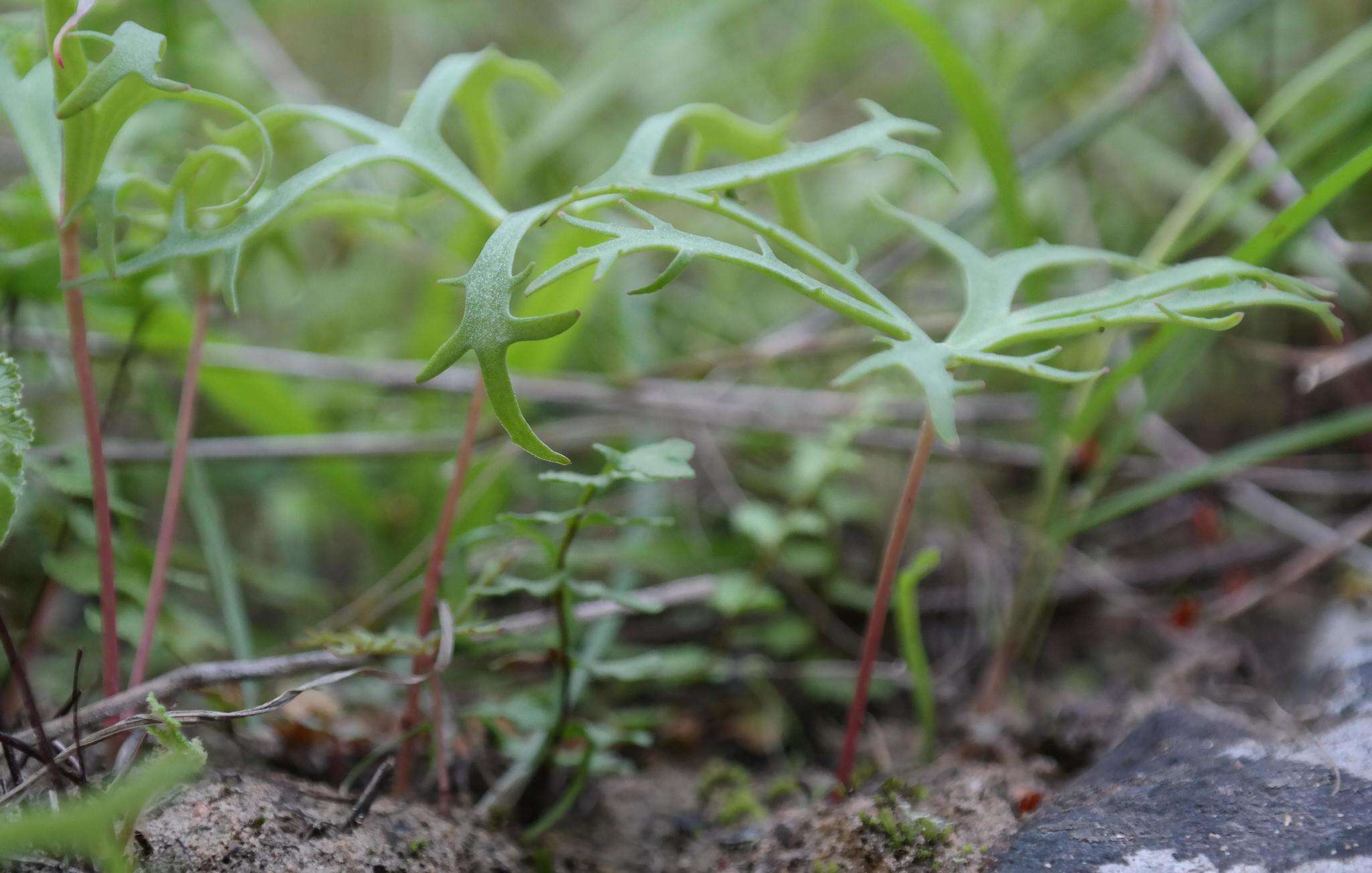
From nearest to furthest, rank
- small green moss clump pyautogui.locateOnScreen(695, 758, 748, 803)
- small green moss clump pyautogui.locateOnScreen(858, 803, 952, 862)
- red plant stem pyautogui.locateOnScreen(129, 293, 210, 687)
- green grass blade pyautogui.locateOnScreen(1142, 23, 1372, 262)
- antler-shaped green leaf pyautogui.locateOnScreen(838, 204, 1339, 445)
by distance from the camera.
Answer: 1. antler-shaped green leaf pyautogui.locateOnScreen(838, 204, 1339, 445)
2. small green moss clump pyautogui.locateOnScreen(858, 803, 952, 862)
3. red plant stem pyautogui.locateOnScreen(129, 293, 210, 687)
4. small green moss clump pyautogui.locateOnScreen(695, 758, 748, 803)
5. green grass blade pyautogui.locateOnScreen(1142, 23, 1372, 262)

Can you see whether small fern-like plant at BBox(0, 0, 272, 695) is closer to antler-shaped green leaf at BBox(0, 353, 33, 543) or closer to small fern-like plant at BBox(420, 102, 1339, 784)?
antler-shaped green leaf at BBox(0, 353, 33, 543)

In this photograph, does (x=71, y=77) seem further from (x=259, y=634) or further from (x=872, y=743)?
(x=872, y=743)

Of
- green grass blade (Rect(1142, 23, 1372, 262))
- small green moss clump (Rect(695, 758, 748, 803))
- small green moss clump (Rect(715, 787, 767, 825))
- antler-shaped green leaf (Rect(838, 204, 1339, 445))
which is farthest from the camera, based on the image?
green grass blade (Rect(1142, 23, 1372, 262))

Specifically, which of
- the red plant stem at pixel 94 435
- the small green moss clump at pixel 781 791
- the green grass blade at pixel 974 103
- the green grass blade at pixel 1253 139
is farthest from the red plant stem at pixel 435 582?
the green grass blade at pixel 1253 139

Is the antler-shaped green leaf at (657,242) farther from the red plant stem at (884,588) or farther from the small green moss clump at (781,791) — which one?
the small green moss clump at (781,791)

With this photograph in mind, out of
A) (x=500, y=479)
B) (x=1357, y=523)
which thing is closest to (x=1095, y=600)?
(x=1357, y=523)

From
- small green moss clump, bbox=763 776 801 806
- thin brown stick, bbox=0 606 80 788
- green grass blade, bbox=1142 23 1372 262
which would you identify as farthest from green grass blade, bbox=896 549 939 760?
thin brown stick, bbox=0 606 80 788

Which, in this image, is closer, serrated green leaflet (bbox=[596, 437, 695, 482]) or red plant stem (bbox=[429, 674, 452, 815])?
serrated green leaflet (bbox=[596, 437, 695, 482])

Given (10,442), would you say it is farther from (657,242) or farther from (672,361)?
(672,361)
